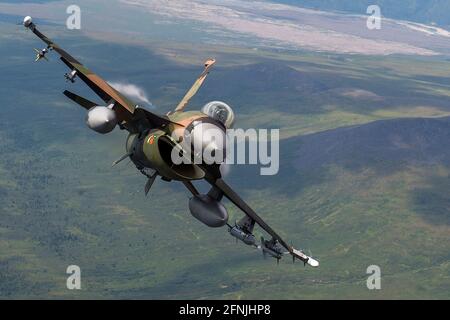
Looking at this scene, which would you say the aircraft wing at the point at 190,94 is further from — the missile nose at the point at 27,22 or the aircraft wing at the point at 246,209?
the missile nose at the point at 27,22

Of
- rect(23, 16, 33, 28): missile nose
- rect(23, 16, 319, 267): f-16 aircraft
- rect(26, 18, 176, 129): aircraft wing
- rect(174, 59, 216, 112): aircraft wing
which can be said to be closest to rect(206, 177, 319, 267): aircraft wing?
rect(23, 16, 319, 267): f-16 aircraft

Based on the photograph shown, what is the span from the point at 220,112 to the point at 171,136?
15.7 ft

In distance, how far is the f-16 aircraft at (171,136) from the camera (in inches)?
2106

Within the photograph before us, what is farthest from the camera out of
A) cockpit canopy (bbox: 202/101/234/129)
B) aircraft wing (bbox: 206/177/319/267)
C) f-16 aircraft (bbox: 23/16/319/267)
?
aircraft wing (bbox: 206/177/319/267)

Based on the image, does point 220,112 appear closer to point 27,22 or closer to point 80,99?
point 80,99

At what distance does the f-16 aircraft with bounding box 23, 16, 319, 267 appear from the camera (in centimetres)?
5350

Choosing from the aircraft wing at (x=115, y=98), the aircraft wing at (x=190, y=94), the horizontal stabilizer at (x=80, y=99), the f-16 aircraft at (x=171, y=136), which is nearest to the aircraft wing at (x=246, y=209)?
the f-16 aircraft at (x=171, y=136)

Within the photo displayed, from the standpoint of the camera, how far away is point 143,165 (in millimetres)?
59344

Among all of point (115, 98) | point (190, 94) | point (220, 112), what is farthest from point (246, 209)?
point (115, 98)

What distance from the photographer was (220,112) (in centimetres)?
5747

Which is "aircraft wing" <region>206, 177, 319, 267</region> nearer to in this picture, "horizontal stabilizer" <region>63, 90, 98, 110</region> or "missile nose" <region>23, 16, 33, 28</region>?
"horizontal stabilizer" <region>63, 90, 98, 110</region>
